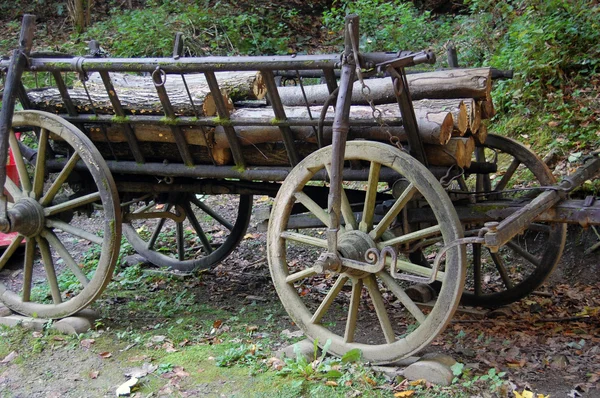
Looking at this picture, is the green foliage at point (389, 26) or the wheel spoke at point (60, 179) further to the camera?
the green foliage at point (389, 26)

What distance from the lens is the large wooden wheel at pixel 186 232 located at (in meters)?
5.61

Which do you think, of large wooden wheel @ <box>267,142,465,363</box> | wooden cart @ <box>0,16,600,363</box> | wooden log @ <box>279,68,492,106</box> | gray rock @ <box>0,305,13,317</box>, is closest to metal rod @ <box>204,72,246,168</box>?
wooden cart @ <box>0,16,600,363</box>

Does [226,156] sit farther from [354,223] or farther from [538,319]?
[538,319]

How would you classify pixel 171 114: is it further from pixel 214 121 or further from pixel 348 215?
pixel 348 215

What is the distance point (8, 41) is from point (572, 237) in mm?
10171

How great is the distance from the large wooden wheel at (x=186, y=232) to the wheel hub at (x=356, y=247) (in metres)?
1.93

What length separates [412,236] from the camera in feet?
11.8

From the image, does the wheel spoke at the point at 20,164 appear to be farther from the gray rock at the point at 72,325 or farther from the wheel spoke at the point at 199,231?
the wheel spoke at the point at 199,231

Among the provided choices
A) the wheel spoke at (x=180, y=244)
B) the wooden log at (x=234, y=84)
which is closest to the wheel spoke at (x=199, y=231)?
the wheel spoke at (x=180, y=244)

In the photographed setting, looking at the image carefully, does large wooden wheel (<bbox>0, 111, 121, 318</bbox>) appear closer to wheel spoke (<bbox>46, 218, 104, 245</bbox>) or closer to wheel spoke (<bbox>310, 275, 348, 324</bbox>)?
wheel spoke (<bbox>46, 218, 104, 245</bbox>)

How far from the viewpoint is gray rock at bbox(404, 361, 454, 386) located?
3482 mm

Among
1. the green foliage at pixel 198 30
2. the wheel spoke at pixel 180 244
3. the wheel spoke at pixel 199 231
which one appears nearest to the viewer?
the wheel spoke at pixel 199 231

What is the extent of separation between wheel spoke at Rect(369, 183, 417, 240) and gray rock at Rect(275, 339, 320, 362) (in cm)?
83

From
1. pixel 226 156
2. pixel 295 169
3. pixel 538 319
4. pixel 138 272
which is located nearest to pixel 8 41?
pixel 138 272
